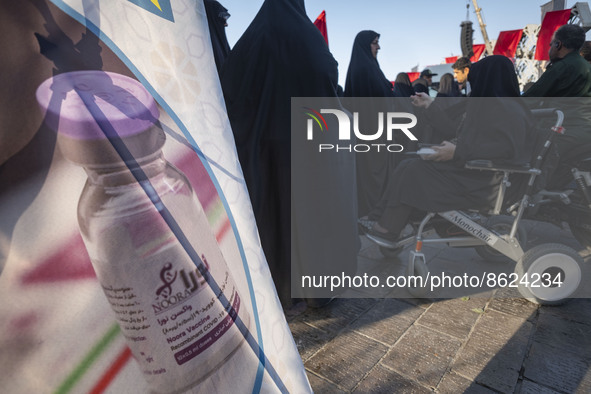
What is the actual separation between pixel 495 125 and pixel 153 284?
8.89 ft

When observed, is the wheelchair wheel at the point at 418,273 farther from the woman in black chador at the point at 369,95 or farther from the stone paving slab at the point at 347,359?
the woman in black chador at the point at 369,95

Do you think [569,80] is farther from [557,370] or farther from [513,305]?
[557,370]

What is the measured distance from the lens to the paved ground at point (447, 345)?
1828 millimetres

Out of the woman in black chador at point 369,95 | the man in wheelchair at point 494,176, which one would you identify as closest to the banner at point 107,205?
the man in wheelchair at point 494,176

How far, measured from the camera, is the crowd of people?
91.9 inches

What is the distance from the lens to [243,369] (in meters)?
0.66

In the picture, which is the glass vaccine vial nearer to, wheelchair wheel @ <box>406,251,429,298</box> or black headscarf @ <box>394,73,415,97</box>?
wheelchair wheel @ <box>406,251,429,298</box>

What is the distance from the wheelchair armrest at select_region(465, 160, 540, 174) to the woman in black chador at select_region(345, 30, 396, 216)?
172 cm

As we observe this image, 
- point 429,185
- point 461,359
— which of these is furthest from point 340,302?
point 429,185

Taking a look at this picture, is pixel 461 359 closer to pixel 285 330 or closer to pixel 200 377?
pixel 285 330

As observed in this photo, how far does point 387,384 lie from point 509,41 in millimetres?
17361

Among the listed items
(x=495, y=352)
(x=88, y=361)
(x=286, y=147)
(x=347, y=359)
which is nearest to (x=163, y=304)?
(x=88, y=361)

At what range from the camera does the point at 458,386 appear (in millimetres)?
1800

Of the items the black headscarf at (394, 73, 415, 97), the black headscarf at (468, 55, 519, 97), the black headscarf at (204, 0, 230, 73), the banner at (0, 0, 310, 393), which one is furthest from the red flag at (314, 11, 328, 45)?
the banner at (0, 0, 310, 393)
